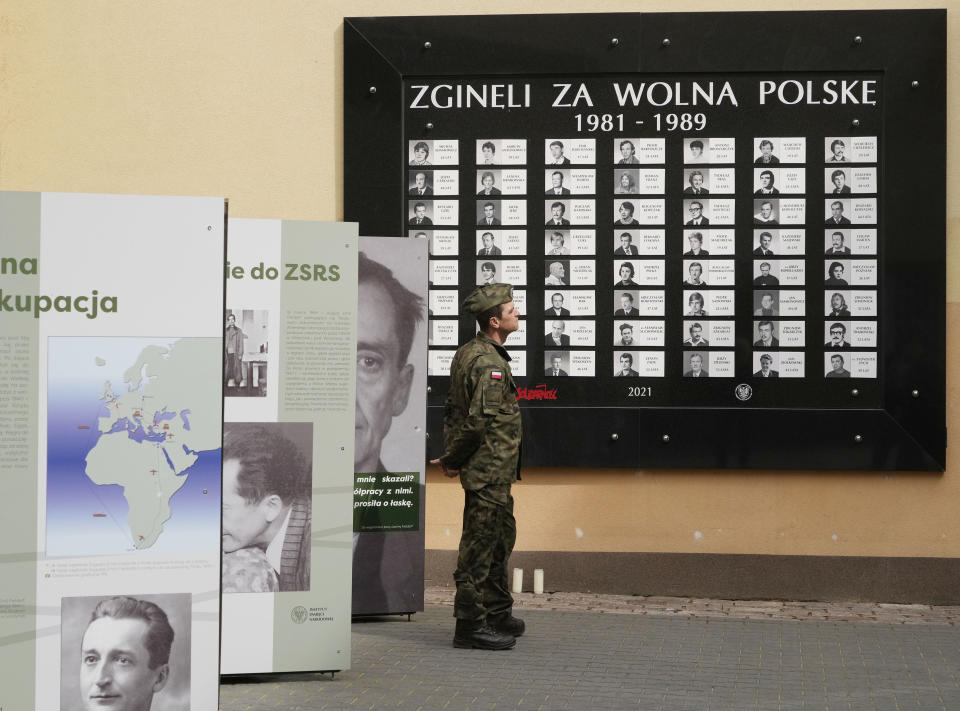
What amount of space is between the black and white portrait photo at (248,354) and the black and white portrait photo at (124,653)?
178cm

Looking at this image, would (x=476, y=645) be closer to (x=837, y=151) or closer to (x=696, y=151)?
(x=696, y=151)

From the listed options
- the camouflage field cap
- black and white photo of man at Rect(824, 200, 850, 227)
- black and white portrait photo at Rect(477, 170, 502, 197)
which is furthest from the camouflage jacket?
black and white photo of man at Rect(824, 200, 850, 227)

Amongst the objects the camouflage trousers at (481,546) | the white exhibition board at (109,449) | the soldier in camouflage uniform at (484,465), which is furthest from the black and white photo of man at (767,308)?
the white exhibition board at (109,449)

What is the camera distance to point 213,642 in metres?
4.81

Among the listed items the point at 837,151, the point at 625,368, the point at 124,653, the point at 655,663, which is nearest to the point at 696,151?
the point at 837,151

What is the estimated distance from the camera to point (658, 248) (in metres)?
9.44

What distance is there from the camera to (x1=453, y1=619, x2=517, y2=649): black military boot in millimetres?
7406

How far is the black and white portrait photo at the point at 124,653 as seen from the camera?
15.2 feet

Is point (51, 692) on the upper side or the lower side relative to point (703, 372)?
lower

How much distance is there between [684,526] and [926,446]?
1752 millimetres

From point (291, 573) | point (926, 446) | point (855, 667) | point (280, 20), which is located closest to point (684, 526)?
point (926, 446)

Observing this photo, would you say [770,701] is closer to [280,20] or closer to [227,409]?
[227,409]

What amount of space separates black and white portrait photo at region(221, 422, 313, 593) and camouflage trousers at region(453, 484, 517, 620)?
1.27m

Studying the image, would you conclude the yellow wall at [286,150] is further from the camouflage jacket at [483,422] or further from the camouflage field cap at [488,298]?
the camouflage field cap at [488,298]
